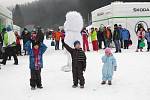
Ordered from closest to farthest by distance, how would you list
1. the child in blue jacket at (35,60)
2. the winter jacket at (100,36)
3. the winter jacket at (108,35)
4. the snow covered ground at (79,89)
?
the snow covered ground at (79,89), the child in blue jacket at (35,60), the winter jacket at (108,35), the winter jacket at (100,36)

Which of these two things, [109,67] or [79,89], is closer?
[79,89]

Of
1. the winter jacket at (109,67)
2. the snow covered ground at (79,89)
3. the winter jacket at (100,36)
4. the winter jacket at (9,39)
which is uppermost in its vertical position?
the winter jacket at (100,36)

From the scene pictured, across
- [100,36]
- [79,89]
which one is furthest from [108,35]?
[79,89]

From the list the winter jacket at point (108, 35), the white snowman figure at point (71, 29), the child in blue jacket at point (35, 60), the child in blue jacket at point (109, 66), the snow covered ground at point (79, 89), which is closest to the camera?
the snow covered ground at point (79, 89)

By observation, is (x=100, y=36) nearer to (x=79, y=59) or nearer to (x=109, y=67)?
(x=109, y=67)

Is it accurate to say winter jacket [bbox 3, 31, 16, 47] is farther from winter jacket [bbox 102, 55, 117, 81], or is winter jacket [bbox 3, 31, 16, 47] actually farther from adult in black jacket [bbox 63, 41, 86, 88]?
winter jacket [bbox 102, 55, 117, 81]

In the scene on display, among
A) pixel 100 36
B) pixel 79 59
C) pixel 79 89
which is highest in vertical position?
pixel 100 36

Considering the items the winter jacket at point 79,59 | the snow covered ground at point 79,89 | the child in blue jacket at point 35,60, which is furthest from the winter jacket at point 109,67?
the child in blue jacket at point 35,60

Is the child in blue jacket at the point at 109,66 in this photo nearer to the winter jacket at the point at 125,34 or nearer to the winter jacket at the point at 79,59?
the winter jacket at the point at 79,59

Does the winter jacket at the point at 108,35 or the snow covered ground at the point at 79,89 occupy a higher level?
the winter jacket at the point at 108,35

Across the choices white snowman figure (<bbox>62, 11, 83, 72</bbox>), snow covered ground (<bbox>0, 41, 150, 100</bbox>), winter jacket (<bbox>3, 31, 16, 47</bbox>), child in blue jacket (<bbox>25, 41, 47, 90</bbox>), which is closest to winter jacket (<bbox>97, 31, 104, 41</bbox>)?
winter jacket (<bbox>3, 31, 16, 47</bbox>)

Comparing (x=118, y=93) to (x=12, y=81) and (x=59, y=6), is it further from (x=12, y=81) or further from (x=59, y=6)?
(x=59, y=6)

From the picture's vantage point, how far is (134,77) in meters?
11.1

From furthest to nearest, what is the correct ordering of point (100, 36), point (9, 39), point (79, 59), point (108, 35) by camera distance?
point (100, 36) < point (108, 35) < point (9, 39) < point (79, 59)
